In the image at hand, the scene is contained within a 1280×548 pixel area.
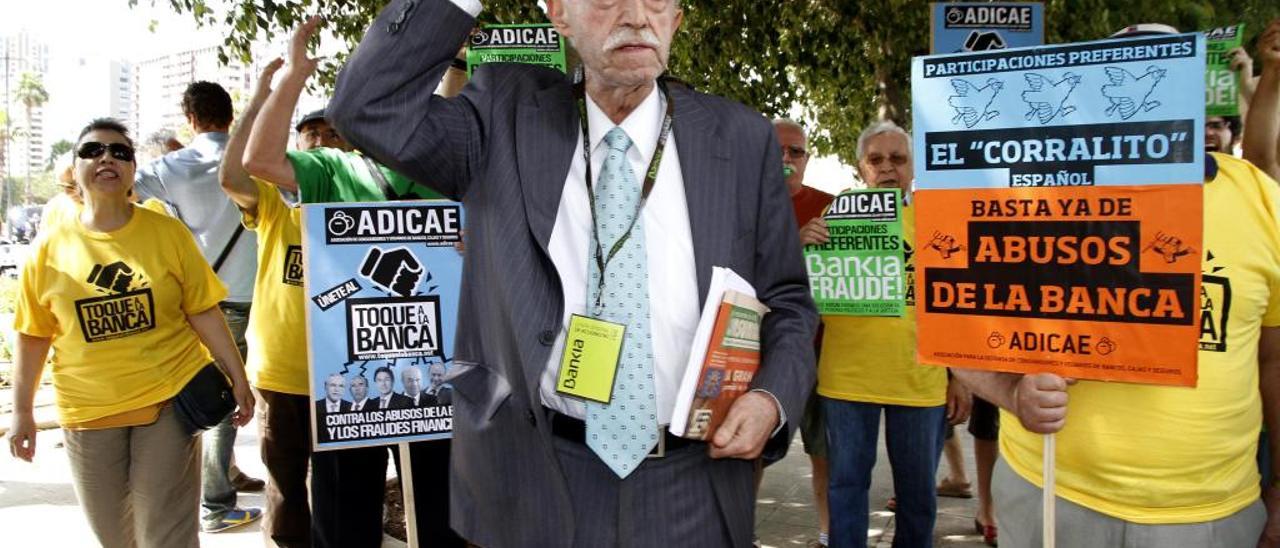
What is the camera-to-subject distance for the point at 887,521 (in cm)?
563

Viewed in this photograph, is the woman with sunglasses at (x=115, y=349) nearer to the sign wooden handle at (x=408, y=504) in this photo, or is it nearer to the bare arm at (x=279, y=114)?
the bare arm at (x=279, y=114)

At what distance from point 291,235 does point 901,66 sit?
6.90 metres

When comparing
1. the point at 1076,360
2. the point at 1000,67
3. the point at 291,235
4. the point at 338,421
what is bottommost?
the point at 338,421

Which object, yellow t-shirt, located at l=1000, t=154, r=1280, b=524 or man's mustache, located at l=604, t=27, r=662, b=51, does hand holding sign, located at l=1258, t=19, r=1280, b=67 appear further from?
man's mustache, located at l=604, t=27, r=662, b=51

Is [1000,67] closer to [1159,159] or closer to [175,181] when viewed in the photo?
[1159,159]

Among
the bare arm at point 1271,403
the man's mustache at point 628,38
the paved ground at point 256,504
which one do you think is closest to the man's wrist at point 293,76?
the man's mustache at point 628,38

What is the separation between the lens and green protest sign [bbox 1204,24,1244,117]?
3051 millimetres

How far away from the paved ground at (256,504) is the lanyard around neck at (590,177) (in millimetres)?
3620

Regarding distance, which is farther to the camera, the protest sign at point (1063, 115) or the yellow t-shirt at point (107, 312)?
the yellow t-shirt at point (107, 312)

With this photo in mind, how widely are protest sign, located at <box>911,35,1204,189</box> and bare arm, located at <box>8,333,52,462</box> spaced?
3578mm

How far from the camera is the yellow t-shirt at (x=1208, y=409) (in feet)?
7.48

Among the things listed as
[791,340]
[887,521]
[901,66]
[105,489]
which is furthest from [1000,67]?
[901,66]

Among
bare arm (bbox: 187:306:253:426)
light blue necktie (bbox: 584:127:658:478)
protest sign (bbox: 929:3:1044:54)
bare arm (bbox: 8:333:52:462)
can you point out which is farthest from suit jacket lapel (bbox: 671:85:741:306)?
protest sign (bbox: 929:3:1044:54)

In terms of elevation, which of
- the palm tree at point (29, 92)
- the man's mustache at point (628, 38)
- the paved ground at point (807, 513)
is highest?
the palm tree at point (29, 92)
